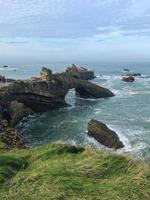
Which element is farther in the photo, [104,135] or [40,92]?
[40,92]

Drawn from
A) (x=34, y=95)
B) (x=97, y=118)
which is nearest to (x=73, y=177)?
(x=97, y=118)

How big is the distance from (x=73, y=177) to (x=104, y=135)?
21983 millimetres

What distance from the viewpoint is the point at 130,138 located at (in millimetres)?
35188

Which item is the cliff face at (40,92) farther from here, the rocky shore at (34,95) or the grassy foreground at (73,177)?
the grassy foreground at (73,177)

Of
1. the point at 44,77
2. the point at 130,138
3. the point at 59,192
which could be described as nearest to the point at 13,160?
the point at 59,192

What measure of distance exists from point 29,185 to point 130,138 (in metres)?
24.2

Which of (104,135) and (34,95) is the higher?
(34,95)

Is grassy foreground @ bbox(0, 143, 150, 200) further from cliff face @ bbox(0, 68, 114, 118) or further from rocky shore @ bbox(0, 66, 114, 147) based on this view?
cliff face @ bbox(0, 68, 114, 118)

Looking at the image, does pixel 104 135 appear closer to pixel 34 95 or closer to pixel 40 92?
pixel 40 92

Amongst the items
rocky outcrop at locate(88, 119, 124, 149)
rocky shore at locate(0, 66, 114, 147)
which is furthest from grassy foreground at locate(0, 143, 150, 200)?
rocky shore at locate(0, 66, 114, 147)

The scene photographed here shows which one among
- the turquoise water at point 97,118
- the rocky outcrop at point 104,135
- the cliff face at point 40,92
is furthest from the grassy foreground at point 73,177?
the cliff face at point 40,92

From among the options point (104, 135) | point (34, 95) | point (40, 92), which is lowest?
point (104, 135)

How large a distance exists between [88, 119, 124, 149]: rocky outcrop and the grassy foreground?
17675 millimetres

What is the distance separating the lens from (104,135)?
1332 inches
